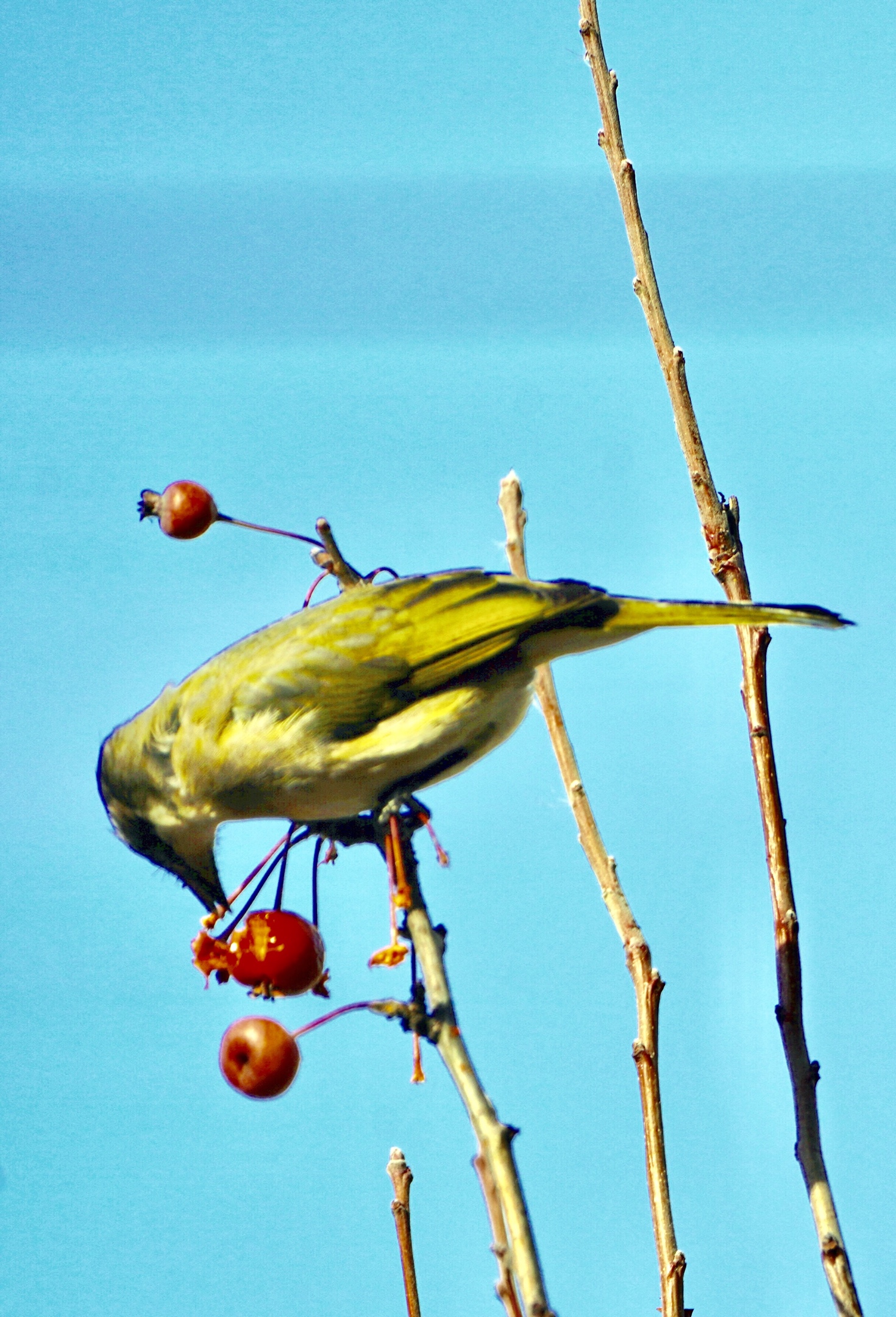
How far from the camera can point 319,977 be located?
3.04 meters

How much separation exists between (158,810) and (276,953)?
0.79 meters

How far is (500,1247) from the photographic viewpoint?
1710 mm

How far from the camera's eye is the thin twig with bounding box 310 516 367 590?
300 centimetres

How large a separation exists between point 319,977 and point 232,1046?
16.8 inches

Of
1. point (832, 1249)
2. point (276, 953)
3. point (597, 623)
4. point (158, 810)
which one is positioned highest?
point (597, 623)

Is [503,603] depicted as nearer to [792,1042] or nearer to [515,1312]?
[792,1042]

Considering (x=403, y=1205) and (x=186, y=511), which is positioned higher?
(x=186, y=511)

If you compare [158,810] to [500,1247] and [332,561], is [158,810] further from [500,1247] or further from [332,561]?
[500,1247]

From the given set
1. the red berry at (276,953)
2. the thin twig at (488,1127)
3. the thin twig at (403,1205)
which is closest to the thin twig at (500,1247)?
the thin twig at (488,1127)

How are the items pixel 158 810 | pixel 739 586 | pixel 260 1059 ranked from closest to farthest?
pixel 260 1059
pixel 739 586
pixel 158 810

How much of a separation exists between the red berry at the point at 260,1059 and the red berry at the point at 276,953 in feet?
0.87

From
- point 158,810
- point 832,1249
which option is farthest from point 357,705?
point 832,1249

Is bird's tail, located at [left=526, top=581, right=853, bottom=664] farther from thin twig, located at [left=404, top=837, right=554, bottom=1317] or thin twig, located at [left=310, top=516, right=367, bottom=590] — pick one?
thin twig, located at [left=404, top=837, right=554, bottom=1317]

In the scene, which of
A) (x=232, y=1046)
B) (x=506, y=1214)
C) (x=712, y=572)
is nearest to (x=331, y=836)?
(x=232, y=1046)
